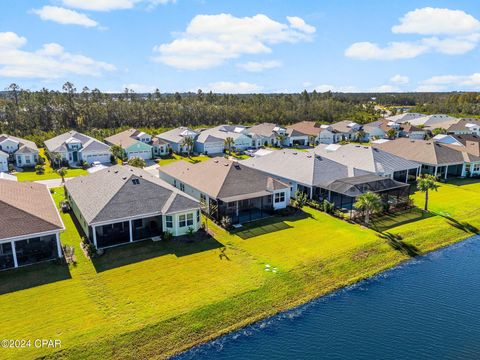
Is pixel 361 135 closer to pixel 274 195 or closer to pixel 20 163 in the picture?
pixel 274 195

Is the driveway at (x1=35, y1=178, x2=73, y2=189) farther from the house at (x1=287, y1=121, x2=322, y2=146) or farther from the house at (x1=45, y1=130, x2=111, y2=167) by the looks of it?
the house at (x1=287, y1=121, x2=322, y2=146)

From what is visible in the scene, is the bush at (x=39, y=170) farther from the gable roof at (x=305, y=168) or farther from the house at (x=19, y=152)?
the gable roof at (x=305, y=168)

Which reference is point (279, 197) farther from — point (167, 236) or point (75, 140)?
point (75, 140)

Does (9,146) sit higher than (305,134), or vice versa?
(305,134)

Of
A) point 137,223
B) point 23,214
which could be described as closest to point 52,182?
point 23,214

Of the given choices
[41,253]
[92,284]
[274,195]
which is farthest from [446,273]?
[41,253]

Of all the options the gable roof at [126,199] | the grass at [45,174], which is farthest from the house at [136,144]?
the gable roof at [126,199]
